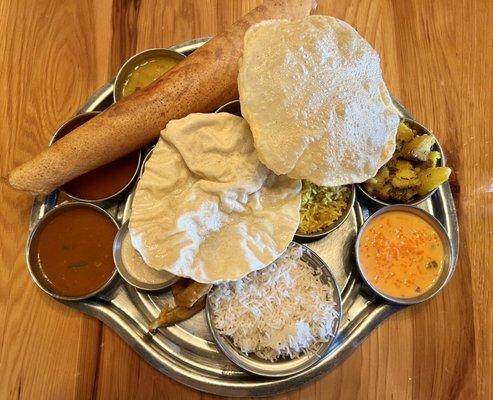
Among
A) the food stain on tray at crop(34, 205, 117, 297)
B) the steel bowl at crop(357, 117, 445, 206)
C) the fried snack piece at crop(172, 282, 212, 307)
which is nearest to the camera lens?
the fried snack piece at crop(172, 282, 212, 307)

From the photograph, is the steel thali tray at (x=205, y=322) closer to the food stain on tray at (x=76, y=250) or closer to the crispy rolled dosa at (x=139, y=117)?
the food stain on tray at (x=76, y=250)

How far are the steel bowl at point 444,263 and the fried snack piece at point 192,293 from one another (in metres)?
0.70

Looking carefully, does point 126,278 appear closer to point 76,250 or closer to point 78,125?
point 76,250

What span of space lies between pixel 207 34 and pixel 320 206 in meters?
1.18

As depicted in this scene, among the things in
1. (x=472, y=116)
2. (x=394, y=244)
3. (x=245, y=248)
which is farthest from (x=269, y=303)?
(x=472, y=116)

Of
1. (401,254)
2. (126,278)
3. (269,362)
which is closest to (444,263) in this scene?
(401,254)

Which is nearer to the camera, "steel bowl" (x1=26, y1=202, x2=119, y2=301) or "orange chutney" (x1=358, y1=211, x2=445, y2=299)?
"steel bowl" (x1=26, y1=202, x2=119, y2=301)

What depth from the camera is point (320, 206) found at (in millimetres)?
2117

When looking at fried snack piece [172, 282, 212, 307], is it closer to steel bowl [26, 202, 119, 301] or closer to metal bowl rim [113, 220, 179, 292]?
metal bowl rim [113, 220, 179, 292]

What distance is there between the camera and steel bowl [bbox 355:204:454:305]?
201 centimetres

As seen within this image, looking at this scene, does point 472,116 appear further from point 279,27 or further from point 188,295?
point 188,295

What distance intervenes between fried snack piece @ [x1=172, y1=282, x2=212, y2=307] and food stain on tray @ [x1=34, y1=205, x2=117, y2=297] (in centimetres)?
34

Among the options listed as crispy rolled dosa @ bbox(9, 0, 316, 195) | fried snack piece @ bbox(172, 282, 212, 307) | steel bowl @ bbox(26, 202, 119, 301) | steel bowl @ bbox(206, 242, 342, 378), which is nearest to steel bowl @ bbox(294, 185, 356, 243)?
steel bowl @ bbox(206, 242, 342, 378)

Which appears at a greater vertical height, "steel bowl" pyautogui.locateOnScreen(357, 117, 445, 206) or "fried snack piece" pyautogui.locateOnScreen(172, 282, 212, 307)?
"steel bowl" pyautogui.locateOnScreen(357, 117, 445, 206)
